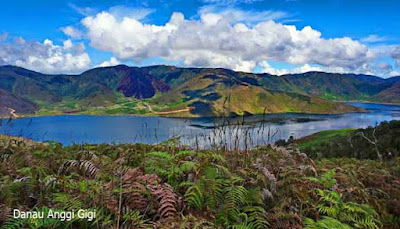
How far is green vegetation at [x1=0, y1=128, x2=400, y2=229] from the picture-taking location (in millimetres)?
4523

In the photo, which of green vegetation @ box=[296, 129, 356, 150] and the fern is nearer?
the fern

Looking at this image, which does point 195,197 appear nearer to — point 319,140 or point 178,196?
point 178,196

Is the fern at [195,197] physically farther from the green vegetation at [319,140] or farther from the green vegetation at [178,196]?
the green vegetation at [319,140]

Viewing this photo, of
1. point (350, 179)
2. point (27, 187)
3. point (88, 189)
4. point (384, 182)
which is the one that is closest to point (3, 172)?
point (27, 187)

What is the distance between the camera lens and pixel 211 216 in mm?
4902

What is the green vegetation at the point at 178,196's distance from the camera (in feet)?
14.8

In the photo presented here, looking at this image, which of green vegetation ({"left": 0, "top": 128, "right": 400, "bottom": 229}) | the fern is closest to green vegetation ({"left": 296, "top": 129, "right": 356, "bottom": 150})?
green vegetation ({"left": 0, "top": 128, "right": 400, "bottom": 229})

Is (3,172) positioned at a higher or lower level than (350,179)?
higher

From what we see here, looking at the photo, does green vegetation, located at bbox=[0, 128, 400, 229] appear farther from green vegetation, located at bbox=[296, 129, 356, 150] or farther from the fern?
green vegetation, located at bbox=[296, 129, 356, 150]

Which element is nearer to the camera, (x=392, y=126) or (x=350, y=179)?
(x=350, y=179)

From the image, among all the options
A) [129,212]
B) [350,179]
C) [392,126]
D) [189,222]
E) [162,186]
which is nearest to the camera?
[189,222]

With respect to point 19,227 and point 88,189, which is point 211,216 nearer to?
point 88,189

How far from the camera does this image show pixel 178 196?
529cm

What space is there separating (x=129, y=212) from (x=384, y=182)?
25.7ft
